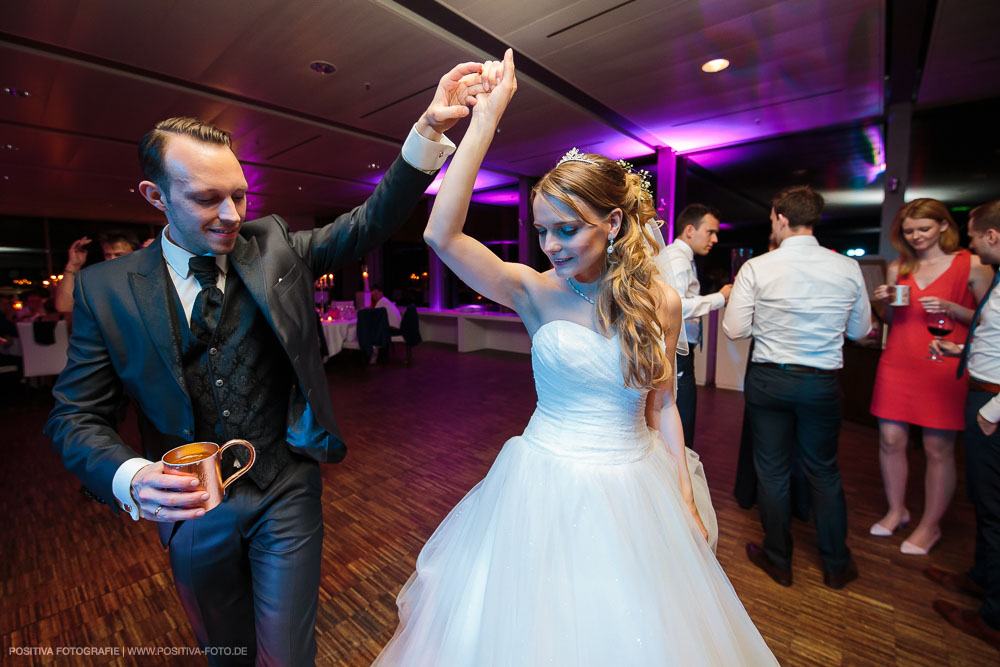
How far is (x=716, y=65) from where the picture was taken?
3.99 m

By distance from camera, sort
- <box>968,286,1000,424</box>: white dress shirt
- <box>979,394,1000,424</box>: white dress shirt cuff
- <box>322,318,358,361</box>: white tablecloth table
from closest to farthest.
A: <box>979,394,1000,424</box>: white dress shirt cuff < <box>968,286,1000,424</box>: white dress shirt < <box>322,318,358,361</box>: white tablecloth table

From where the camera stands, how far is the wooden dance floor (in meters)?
1.90

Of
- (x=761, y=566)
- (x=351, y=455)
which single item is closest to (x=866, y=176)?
(x=761, y=566)

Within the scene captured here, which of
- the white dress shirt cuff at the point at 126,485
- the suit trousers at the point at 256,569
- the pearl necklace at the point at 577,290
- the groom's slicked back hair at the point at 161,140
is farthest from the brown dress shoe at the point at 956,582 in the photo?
the groom's slicked back hair at the point at 161,140

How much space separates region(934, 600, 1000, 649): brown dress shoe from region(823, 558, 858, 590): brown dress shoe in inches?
11.5

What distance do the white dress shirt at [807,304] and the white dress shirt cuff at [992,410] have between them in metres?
0.50

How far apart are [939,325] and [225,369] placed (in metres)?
2.81

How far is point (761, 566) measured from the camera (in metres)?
2.35

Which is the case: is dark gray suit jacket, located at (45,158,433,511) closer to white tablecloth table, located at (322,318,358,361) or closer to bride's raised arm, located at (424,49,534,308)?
bride's raised arm, located at (424,49,534,308)

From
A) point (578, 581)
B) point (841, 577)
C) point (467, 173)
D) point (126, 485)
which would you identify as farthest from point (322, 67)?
point (841, 577)

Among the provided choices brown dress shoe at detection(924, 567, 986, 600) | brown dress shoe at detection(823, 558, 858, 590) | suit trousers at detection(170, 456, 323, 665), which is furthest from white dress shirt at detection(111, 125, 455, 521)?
brown dress shoe at detection(924, 567, 986, 600)

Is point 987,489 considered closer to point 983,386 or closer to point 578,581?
point 983,386

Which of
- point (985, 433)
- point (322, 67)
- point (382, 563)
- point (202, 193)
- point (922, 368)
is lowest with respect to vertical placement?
point (382, 563)

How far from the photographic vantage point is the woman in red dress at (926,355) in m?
2.29
